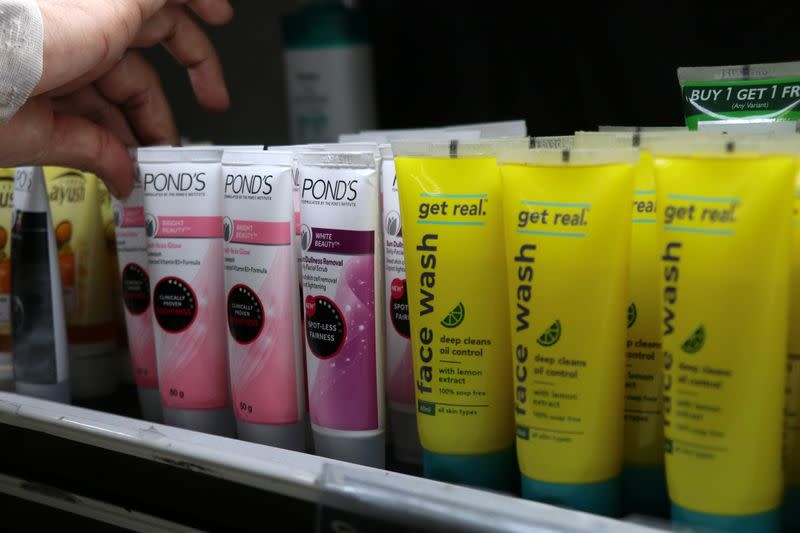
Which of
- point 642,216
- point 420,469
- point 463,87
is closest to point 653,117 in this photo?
point 463,87

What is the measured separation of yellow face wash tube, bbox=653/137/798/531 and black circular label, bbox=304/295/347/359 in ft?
1.00

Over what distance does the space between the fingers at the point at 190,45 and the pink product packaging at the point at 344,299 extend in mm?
364

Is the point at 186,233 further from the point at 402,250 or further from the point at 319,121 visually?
the point at 319,121

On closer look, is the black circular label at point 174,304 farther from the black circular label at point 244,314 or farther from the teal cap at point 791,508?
the teal cap at point 791,508

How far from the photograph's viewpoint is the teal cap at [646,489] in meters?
0.65

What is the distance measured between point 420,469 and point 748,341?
0.37m

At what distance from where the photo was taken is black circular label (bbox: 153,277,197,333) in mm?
857

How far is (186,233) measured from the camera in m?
0.85

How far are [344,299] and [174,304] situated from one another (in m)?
0.22

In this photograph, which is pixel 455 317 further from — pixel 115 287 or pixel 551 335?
pixel 115 287

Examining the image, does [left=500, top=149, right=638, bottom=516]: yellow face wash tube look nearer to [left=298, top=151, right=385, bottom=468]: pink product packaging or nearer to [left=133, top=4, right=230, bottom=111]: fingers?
[left=298, top=151, right=385, bottom=468]: pink product packaging

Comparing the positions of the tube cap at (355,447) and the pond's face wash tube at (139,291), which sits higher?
the pond's face wash tube at (139,291)

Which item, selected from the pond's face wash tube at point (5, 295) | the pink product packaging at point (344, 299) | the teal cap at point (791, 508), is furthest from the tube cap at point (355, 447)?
the pond's face wash tube at point (5, 295)

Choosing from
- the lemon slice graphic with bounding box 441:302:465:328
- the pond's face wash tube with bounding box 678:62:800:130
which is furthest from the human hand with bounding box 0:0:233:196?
the pond's face wash tube with bounding box 678:62:800:130
